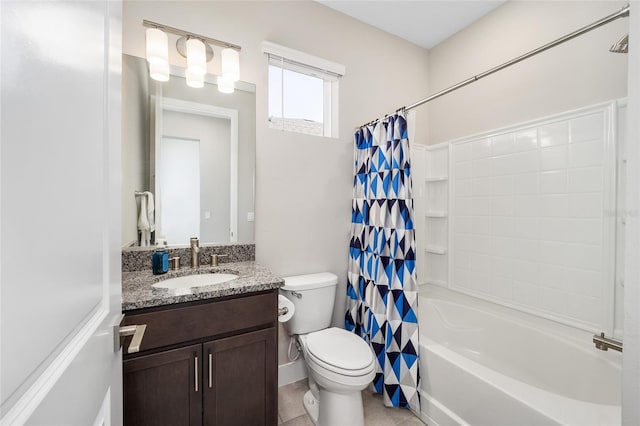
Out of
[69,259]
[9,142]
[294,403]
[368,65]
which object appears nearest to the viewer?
[9,142]

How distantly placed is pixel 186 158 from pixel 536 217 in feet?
7.65

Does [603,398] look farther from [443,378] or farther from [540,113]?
[540,113]

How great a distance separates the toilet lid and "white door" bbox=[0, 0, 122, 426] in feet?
3.54

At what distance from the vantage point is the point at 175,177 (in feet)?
5.26

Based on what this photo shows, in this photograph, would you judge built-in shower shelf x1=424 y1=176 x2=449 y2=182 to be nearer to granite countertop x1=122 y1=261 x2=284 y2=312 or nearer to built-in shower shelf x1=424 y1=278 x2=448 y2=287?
built-in shower shelf x1=424 y1=278 x2=448 y2=287

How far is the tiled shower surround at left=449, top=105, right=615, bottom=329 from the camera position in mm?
→ 1539

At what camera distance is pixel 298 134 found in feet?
6.46

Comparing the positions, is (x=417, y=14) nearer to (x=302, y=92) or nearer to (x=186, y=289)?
(x=302, y=92)

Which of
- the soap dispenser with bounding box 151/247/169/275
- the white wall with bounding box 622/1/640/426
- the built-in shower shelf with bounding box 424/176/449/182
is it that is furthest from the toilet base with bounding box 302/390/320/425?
the built-in shower shelf with bounding box 424/176/449/182

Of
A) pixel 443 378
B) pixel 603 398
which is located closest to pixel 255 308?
pixel 443 378

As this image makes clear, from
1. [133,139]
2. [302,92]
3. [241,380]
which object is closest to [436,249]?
[302,92]

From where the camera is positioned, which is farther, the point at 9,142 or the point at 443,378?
the point at 443,378

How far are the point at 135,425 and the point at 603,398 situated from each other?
218 centimetres

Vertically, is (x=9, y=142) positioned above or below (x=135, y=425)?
above
